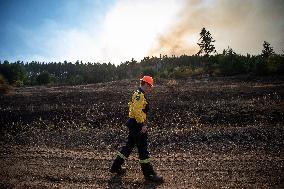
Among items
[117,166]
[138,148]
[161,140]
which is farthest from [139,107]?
[161,140]

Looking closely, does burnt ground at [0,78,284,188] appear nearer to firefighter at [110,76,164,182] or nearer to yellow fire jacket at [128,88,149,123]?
firefighter at [110,76,164,182]

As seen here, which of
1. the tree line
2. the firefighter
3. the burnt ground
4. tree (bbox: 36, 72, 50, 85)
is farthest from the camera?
tree (bbox: 36, 72, 50, 85)

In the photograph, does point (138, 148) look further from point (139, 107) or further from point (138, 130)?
point (139, 107)

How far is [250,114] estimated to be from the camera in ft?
43.1

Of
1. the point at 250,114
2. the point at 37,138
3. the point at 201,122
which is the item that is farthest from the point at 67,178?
the point at 250,114

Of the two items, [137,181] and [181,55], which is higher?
[181,55]

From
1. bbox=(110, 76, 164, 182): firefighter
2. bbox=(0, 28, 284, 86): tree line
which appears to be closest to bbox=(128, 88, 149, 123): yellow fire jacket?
bbox=(110, 76, 164, 182): firefighter

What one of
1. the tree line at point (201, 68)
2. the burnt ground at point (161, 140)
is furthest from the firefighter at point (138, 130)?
the tree line at point (201, 68)

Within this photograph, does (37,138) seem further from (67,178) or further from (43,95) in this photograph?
(43,95)

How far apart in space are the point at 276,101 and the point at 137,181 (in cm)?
999

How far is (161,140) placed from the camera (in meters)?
10.8

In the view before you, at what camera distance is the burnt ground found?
743 centimetres

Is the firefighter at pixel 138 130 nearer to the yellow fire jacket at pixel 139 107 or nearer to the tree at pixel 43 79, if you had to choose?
the yellow fire jacket at pixel 139 107

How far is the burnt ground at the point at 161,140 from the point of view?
7.43 m
